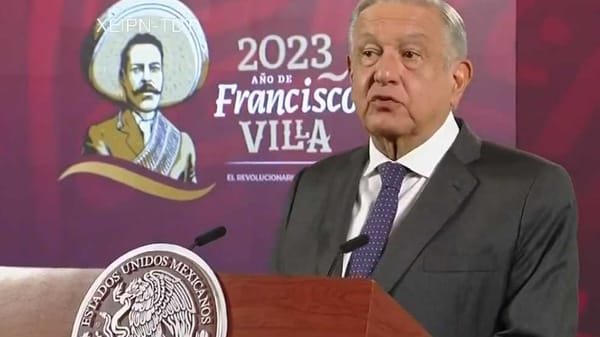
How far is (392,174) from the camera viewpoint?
76.1 inches

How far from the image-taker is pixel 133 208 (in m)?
3.51

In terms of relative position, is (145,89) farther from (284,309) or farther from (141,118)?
(284,309)

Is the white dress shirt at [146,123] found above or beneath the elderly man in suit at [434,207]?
beneath

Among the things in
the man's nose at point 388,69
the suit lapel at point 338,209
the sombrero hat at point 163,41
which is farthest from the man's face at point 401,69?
the sombrero hat at point 163,41

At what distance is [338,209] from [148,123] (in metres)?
1.60

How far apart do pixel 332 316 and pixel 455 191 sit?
0.63 m

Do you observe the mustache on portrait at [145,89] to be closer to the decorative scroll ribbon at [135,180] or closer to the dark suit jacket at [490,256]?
the decorative scroll ribbon at [135,180]

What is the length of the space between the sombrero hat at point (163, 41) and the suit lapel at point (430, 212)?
5.24 feet

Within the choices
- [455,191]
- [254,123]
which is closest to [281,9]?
[254,123]

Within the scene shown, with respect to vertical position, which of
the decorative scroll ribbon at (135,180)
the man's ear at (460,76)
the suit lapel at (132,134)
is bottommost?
the decorative scroll ribbon at (135,180)

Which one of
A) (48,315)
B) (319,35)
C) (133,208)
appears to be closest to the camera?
(48,315)

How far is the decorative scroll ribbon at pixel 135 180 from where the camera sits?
3.44 meters

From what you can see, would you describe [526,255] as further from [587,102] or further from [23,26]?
[23,26]

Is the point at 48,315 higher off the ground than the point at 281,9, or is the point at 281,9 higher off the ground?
the point at 281,9
